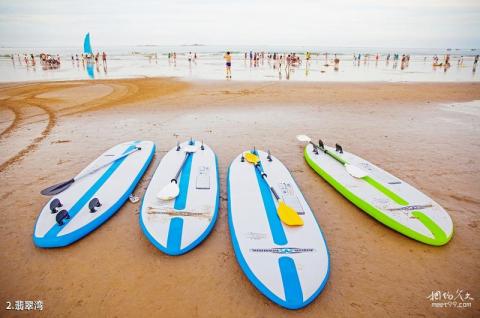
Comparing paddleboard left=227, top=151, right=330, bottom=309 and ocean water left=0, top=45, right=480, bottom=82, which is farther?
ocean water left=0, top=45, right=480, bottom=82

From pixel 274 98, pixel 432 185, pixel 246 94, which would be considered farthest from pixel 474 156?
pixel 246 94

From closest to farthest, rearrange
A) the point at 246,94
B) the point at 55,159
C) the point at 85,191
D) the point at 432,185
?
the point at 85,191 → the point at 432,185 → the point at 55,159 → the point at 246,94

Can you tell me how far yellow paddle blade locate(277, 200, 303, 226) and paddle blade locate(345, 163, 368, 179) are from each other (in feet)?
5.08

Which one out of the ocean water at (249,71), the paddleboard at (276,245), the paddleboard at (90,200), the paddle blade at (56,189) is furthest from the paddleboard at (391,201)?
the ocean water at (249,71)

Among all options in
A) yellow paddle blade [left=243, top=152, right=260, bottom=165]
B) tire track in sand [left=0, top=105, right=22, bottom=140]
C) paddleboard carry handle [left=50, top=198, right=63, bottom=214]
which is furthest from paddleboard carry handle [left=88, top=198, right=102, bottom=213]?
tire track in sand [left=0, top=105, right=22, bottom=140]

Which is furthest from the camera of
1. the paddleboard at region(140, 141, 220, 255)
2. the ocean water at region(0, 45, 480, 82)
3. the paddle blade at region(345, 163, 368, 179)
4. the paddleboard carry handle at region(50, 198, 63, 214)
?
the ocean water at region(0, 45, 480, 82)

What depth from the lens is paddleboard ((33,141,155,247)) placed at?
2791mm

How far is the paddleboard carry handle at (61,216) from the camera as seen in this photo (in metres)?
2.87

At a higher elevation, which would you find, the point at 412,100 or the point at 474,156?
the point at 412,100

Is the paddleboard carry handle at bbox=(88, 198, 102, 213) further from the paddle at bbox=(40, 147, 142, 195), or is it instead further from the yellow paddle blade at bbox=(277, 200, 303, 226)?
the yellow paddle blade at bbox=(277, 200, 303, 226)

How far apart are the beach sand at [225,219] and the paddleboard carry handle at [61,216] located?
34cm

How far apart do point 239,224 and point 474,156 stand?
17.0 ft

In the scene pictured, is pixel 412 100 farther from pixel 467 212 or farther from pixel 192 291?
pixel 192 291

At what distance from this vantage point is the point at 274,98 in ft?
33.9
